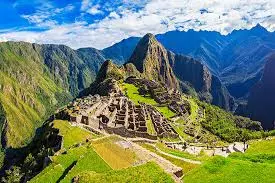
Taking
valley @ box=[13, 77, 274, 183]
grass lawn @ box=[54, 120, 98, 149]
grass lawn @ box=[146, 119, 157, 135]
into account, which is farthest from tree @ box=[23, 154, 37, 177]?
grass lawn @ box=[146, 119, 157, 135]

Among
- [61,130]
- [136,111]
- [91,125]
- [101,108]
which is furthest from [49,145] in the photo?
[136,111]

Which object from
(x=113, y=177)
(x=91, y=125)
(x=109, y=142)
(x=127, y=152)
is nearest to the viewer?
(x=113, y=177)

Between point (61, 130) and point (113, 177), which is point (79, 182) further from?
point (61, 130)

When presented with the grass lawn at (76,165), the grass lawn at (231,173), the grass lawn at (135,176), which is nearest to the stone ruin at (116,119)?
the grass lawn at (76,165)

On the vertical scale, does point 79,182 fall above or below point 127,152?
above

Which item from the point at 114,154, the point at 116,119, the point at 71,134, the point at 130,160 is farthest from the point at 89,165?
the point at 116,119

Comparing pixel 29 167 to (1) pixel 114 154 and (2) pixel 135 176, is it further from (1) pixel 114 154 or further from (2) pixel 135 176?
(2) pixel 135 176
